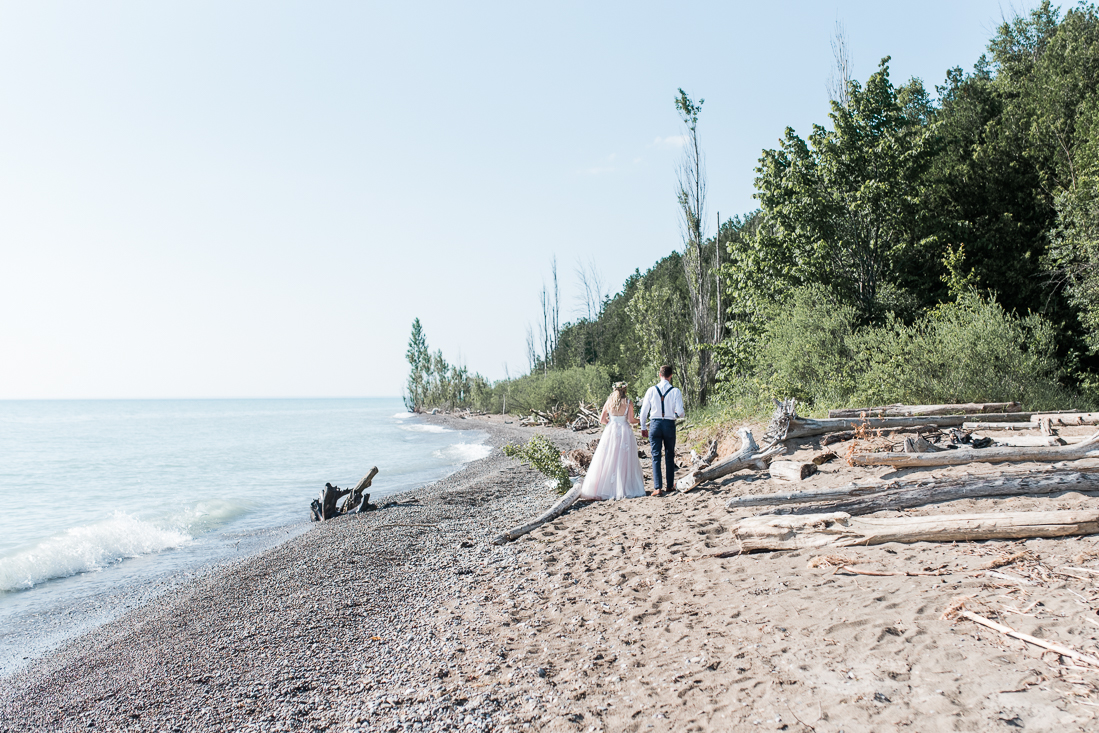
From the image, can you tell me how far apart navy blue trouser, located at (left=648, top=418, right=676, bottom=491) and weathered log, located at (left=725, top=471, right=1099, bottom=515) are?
125 inches

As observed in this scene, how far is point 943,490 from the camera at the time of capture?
262 inches

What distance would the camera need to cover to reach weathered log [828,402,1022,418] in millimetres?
12953

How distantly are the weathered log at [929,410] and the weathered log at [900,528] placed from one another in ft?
23.9

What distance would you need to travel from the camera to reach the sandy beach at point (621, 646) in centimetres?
358

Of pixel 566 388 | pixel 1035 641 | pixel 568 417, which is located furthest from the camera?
pixel 566 388

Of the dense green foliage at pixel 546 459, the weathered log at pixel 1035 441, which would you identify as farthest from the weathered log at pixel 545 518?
the weathered log at pixel 1035 441

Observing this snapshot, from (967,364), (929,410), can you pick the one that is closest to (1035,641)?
(929,410)

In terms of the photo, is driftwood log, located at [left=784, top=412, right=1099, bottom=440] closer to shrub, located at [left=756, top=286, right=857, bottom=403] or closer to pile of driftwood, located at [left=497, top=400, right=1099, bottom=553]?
pile of driftwood, located at [left=497, top=400, right=1099, bottom=553]

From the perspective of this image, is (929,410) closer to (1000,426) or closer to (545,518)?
(1000,426)

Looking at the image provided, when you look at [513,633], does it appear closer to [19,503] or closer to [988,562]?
[988,562]

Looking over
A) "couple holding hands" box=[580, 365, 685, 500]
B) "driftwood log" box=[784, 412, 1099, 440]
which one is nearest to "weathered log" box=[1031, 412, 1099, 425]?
"driftwood log" box=[784, 412, 1099, 440]

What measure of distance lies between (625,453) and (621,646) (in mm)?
5858

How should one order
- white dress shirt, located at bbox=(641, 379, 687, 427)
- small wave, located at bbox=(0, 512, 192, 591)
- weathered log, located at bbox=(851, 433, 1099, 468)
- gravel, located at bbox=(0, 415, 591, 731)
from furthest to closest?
small wave, located at bbox=(0, 512, 192, 591), white dress shirt, located at bbox=(641, 379, 687, 427), weathered log, located at bbox=(851, 433, 1099, 468), gravel, located at bbox=(0, 415, 591, 731)

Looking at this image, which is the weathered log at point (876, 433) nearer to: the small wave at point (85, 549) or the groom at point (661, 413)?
the groom at point (661, 413)
